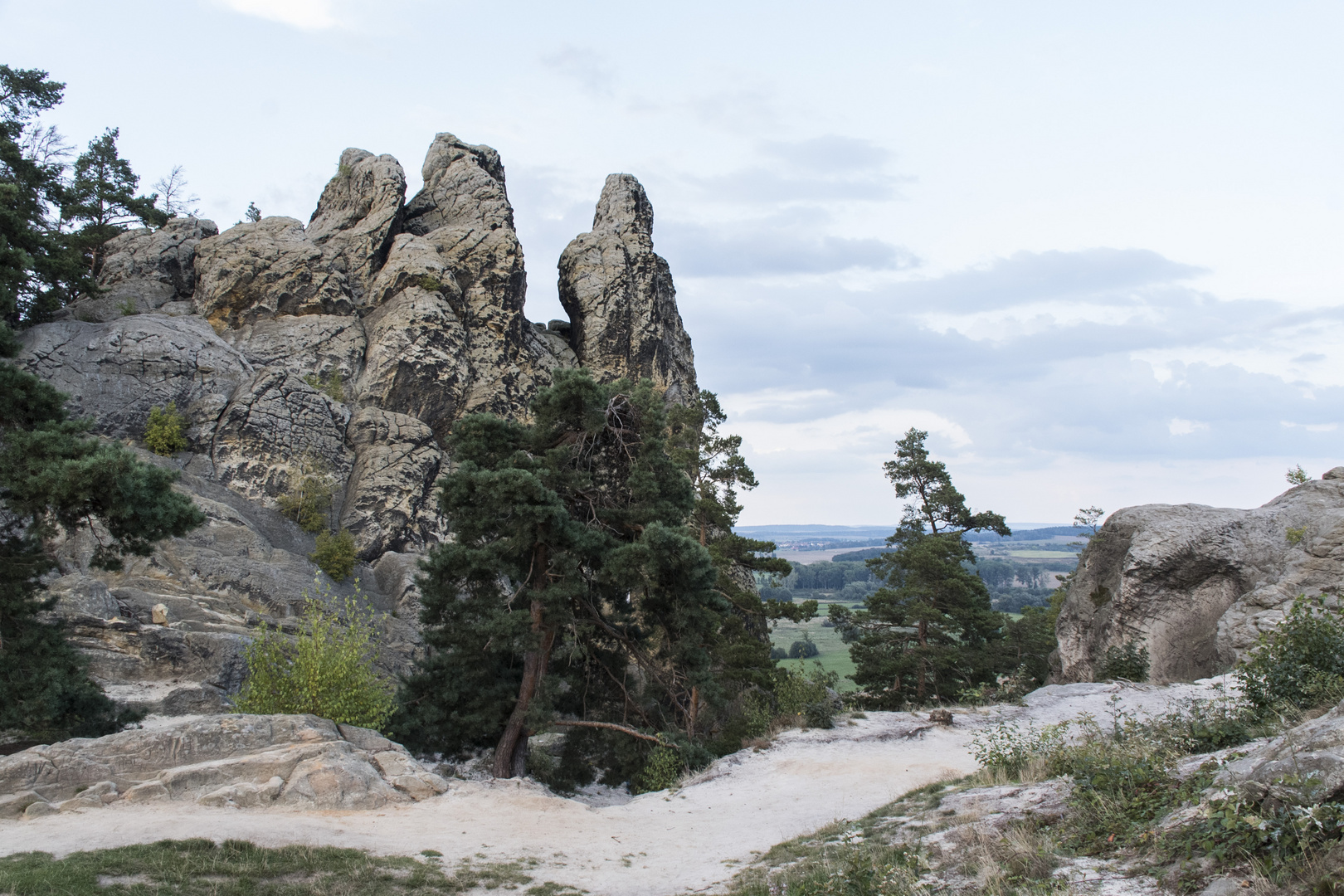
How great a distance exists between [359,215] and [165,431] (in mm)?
17911

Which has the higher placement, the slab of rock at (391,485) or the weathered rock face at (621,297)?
the weathered rock face at (621,297)

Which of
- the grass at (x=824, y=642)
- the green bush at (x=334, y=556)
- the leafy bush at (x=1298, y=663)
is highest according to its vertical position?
the green bush at (x=334, y=556)

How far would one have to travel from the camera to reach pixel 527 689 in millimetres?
16781

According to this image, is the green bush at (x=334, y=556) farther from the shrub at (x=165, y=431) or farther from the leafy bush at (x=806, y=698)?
the leafy bush at (x=806, y=698)

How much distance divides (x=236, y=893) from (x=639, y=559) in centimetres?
934

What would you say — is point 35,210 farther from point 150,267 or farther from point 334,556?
point 334,556

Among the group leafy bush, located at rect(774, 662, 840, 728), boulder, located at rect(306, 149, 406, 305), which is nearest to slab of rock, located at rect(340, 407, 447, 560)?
boulder, located at rect(306, 149, 406, 305)

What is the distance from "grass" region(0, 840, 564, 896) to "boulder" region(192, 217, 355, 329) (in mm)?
30451

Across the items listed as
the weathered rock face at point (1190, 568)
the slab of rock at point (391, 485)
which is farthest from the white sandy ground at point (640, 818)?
the slab of rock at point (391, 485)

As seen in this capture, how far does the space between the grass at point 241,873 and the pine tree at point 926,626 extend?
23134mm

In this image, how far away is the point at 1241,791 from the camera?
530 cm

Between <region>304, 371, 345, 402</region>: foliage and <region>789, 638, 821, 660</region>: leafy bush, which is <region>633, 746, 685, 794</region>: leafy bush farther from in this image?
<region>789, 638, 821, 660</region>: leafy bush

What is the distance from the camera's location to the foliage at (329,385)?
31703mm

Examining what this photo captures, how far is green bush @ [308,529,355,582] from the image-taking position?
26.0 metres
